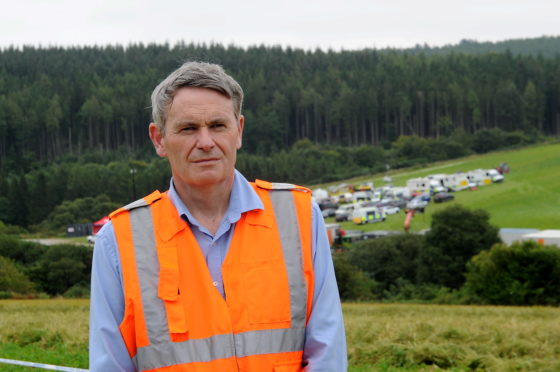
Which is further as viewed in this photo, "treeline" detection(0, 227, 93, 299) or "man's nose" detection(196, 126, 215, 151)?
"treeline" detection(0, 227, 93, 299)

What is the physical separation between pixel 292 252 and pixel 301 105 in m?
144

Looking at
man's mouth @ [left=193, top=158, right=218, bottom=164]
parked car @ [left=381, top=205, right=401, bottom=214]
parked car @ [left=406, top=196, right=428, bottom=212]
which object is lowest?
parked car @ [left=381, top=205, right=401, bottom=214]

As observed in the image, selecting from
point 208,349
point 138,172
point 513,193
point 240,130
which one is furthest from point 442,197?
point 208,349

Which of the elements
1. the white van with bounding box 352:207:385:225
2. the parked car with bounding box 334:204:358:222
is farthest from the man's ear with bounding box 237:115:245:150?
the parked car with bounding box 334:204:358:222

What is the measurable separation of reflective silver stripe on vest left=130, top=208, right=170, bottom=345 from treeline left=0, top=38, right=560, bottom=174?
12668 cm

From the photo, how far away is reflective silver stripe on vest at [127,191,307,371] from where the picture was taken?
113 inches

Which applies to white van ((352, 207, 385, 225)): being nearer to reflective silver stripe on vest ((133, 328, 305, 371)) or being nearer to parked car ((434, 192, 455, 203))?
Result: parked car ((434, 192, 455, 203))

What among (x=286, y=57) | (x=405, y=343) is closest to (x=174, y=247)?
(x=405, y=343)

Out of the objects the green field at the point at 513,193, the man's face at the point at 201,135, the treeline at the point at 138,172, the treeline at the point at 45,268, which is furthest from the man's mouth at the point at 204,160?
the treeline at the point at 138,172

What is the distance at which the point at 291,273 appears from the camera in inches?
→ 117

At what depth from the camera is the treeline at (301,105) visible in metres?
135

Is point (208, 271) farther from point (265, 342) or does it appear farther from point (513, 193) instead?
point (513, 193)

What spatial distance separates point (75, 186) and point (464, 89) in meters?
79.1

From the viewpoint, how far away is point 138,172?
100 m
